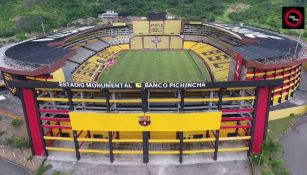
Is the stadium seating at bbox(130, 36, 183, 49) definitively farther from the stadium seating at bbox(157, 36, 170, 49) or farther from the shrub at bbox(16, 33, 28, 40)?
the shrub at bbox(16, 33, 28, 40)

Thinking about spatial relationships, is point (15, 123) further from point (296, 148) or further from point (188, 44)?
point (188, 44)

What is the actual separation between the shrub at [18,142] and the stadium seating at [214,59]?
3839 cm

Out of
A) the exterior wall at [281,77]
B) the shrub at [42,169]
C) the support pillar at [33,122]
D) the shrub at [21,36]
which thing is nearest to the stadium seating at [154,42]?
the shrub at [21,36]

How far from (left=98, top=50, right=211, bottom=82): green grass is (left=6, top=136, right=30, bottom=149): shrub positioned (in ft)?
83.3

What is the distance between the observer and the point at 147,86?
104 feet

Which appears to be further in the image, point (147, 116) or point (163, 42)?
point (163, 42)

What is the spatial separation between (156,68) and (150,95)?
34.2 m

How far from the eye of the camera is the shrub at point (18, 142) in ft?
130

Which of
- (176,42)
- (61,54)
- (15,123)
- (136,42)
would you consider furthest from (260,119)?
(136,42)

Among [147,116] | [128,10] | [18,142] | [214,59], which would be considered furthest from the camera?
[128,10]

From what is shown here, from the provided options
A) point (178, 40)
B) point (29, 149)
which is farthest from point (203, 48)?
point (29, 149)

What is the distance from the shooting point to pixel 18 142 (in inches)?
1570

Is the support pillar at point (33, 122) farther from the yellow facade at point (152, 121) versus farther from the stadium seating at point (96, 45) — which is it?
the stadium seating at point (96, 45)

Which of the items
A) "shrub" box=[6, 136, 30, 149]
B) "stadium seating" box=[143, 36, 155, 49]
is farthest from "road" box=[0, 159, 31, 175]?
"stadium seating" box=[143, 36, 155, 49]
